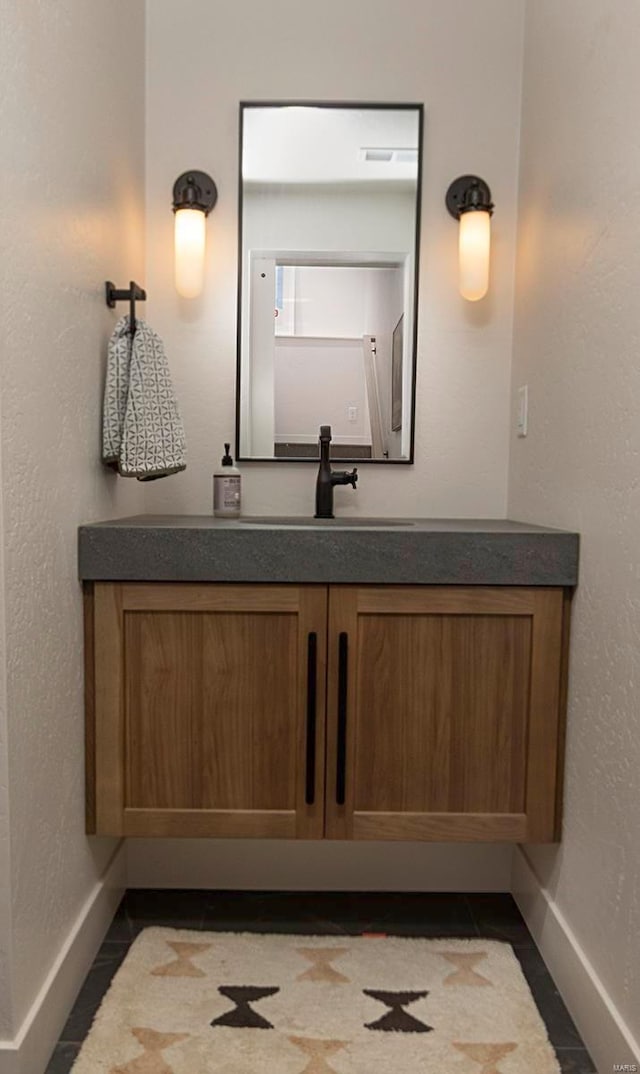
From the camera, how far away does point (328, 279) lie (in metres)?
1.89

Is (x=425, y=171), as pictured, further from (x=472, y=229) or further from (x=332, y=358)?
(x=332, y=358)

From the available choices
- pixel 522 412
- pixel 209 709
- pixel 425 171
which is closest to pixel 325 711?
pixel 209 709

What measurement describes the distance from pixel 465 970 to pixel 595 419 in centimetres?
115

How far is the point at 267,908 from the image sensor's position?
5.76 feet

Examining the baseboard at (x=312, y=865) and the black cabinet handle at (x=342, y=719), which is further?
the baseboard at (x=312, y=865)

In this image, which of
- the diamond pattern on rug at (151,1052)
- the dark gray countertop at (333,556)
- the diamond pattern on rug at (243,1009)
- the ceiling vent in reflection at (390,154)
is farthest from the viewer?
the ceiling vent in reflection at (390,154)

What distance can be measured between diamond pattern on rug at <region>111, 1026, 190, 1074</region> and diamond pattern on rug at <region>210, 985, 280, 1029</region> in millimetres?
84

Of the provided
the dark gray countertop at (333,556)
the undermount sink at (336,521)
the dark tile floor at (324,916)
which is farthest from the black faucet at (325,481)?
the dark tile floor at (324,916)

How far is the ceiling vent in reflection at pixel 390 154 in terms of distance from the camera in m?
1.86

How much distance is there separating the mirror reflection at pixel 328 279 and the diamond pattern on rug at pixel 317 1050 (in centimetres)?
128

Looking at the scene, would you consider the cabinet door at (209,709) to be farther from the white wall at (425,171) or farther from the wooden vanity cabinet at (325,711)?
the white wall at (425,171)

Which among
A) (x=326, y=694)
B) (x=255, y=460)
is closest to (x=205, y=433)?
(x=255, y=460)

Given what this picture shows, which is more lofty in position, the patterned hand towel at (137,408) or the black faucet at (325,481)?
the patterned hand towel at (137,408)

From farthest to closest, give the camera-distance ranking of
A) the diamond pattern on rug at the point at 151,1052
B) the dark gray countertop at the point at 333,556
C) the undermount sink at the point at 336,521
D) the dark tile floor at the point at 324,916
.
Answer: the undermount sink at the point at 336,521
the dark tile floor at the point at 324,916
the dark gray countertop at the point at 333,556
the diamond pattern on rug at the point at 151,1052
